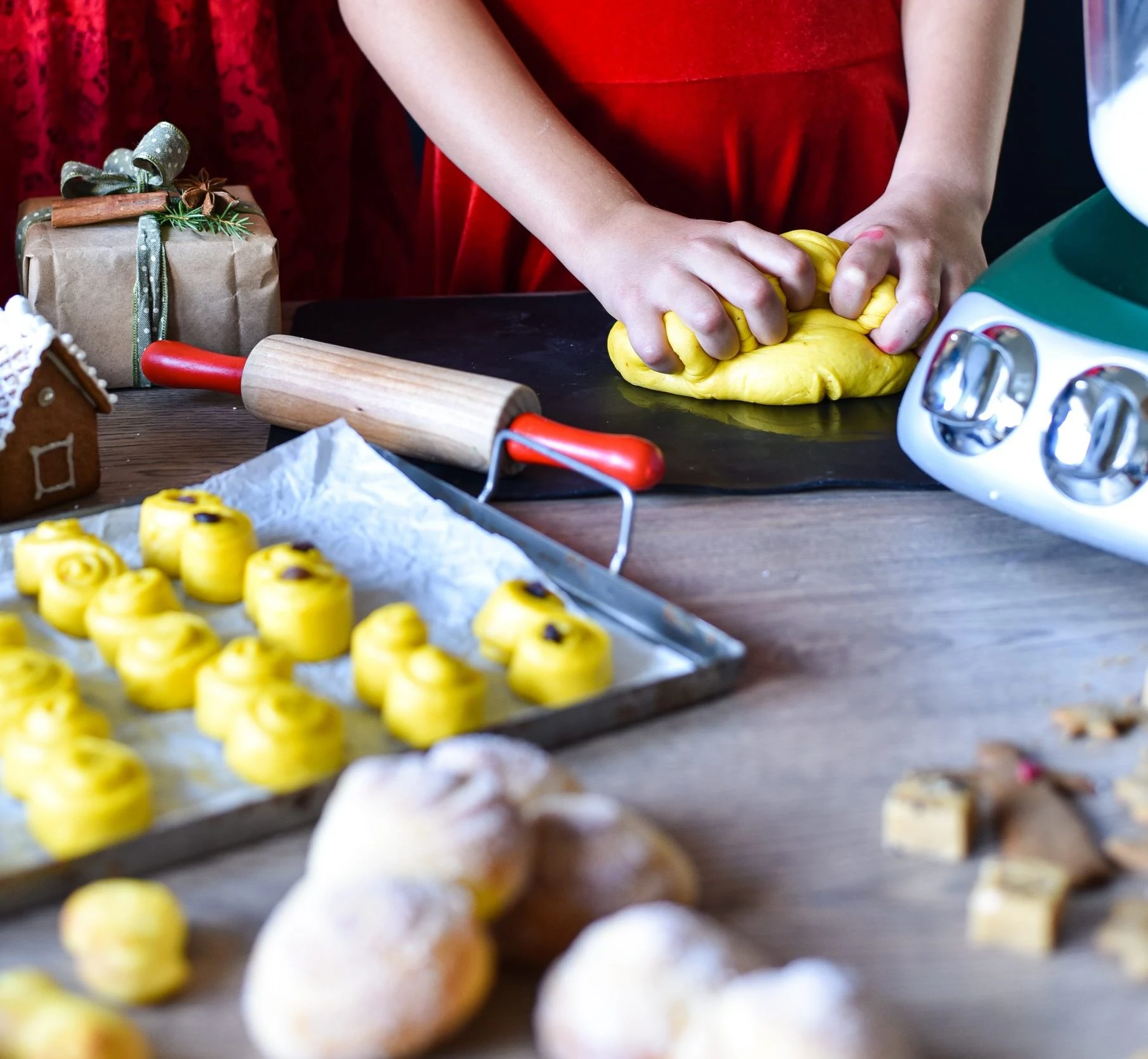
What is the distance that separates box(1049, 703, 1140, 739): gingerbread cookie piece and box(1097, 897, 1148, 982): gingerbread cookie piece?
15cm

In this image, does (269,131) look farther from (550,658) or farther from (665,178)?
(550,658)

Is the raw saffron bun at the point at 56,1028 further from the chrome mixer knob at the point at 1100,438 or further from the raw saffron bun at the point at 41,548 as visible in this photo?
the chrome mixer knob at the point at 1100,438

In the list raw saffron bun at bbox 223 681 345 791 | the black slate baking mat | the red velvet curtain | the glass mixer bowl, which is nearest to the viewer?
raw saffron bun at bbox 223 681 345 791

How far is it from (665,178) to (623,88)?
0.40 feet

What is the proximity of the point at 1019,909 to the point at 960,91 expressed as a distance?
118cm

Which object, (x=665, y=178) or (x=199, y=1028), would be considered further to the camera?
(x=665, y=178)

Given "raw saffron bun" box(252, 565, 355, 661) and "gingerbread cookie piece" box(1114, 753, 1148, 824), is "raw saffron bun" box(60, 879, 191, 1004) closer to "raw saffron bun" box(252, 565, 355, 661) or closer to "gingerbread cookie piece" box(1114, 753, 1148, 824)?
"raw saffron bun" box(252, 565, 355, 661)

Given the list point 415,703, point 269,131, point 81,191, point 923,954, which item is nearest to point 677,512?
point 415,703

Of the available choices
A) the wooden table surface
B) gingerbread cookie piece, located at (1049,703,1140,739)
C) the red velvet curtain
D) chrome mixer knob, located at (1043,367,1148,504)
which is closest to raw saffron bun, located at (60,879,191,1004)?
the wooden table surface

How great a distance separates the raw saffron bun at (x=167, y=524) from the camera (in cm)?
88

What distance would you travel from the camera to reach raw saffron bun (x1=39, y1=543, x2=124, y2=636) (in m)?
0.81

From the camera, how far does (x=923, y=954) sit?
554 millimetres

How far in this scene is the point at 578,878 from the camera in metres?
0.54

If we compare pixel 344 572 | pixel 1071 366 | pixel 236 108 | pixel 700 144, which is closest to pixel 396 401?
pixel 344 572
